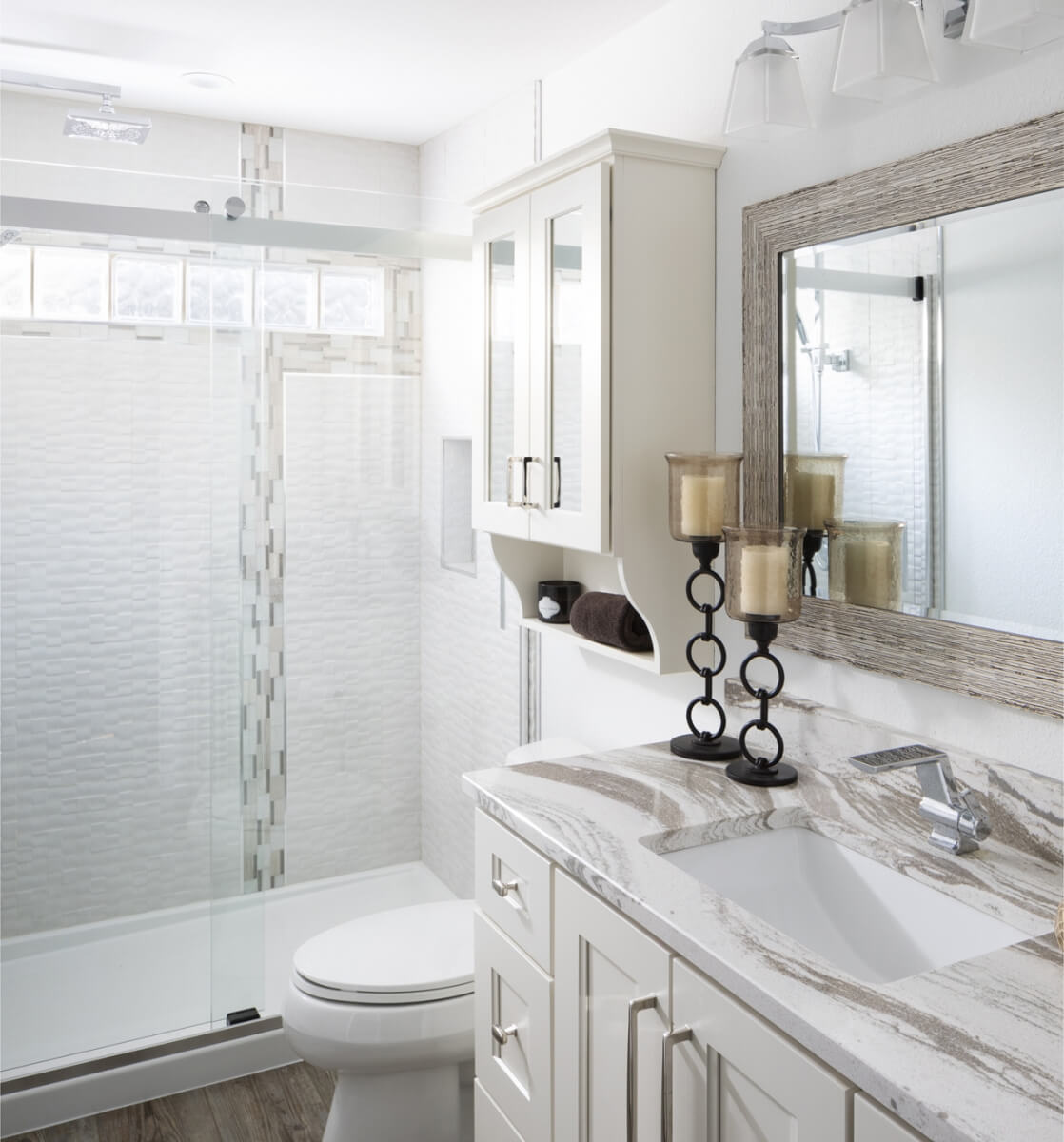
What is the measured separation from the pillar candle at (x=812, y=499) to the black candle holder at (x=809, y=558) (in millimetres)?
13

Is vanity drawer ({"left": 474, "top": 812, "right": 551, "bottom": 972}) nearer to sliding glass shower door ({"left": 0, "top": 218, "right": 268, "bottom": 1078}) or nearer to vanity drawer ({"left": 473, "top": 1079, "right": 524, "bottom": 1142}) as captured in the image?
vanity drawer ({"left": 473, "top": 1079, "right": 524, "bottom": 1142})

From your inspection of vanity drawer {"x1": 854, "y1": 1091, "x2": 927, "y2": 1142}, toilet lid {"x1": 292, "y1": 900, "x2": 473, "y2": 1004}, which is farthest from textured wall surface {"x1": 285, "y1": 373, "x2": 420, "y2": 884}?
vanity drawer {"x1": 854, "y1": 1091, "x2": 927, "y2": 1142}

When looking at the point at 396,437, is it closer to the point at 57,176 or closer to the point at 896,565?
the point at 57,176

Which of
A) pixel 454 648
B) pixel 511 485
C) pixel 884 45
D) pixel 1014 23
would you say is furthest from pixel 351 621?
pixel 1014 23

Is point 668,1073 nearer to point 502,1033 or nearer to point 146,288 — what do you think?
point 502,1033

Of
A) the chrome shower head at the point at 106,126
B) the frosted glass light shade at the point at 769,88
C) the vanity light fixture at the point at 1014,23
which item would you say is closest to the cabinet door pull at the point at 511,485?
the frosted glass light shade at the point at 769,88

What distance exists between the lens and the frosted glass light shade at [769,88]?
162 centimetres

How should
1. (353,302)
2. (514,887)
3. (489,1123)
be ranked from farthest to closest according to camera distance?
1. (353,302)
2. (489,1123)
3. (514,887)

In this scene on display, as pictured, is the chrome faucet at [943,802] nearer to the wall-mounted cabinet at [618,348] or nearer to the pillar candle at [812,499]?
the pillar candle at [812,499]

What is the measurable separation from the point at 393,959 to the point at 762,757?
87 cm

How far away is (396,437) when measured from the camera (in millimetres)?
2533

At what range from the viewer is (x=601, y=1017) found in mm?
1308

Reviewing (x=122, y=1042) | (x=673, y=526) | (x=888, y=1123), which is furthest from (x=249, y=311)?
(x=888, y=1123)

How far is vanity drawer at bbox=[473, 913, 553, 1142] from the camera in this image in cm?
146
